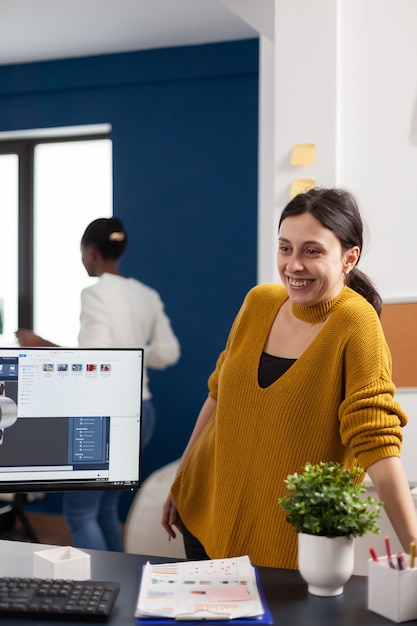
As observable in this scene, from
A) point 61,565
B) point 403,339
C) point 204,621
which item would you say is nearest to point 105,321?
point 403,339

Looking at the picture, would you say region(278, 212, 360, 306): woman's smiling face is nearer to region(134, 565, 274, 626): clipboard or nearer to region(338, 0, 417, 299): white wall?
region(134, 565, 274, 626): clipboard

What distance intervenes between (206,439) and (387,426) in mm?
570

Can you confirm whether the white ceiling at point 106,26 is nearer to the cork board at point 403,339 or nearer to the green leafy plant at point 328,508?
the cork board at point 403,339

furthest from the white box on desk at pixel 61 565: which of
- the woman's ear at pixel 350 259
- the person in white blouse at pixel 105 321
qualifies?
the person in white blouse at pixel 105 321

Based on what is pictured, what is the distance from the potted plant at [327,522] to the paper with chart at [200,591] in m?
0.12

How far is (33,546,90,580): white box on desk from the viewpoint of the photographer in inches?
59.2

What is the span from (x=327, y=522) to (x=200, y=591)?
250mm

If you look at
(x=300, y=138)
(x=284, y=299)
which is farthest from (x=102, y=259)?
(x=284, y=299)

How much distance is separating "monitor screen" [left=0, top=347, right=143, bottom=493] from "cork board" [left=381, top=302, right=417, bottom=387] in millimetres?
1217

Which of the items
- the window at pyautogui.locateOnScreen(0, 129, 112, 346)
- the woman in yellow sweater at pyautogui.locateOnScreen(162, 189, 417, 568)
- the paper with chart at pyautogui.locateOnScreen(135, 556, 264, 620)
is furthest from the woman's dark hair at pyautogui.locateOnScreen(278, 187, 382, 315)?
the window at pyautogui.locateOnScreen(0, 129, 112, 346)

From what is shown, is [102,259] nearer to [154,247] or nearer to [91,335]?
[91,335]

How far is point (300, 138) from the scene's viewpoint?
2.80 m

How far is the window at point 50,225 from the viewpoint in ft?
17.2

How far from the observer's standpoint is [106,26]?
4.50m
